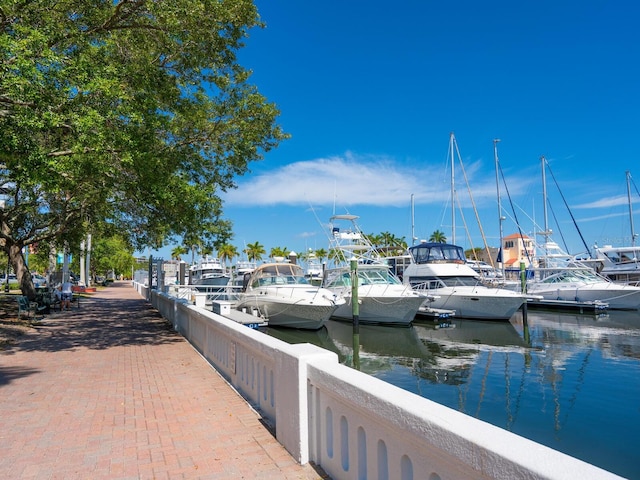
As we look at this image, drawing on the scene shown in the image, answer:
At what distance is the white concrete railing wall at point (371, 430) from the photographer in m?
2.09

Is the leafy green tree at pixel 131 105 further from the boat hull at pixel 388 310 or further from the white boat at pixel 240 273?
the white boat at pixel 240 273

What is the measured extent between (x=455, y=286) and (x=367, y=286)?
22.5 feet

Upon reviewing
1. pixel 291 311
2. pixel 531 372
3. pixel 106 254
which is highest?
pixel 106 254

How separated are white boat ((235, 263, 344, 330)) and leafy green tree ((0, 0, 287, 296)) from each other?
6.05m

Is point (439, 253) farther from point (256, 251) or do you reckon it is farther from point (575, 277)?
point (256, 251)

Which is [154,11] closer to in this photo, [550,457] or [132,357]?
[132,357]

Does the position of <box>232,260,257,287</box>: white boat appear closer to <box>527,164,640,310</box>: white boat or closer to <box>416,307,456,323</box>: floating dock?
<box>416,307,456,323</box>: floating dock

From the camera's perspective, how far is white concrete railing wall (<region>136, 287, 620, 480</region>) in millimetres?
2094

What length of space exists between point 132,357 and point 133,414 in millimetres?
4349

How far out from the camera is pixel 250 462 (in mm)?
4410

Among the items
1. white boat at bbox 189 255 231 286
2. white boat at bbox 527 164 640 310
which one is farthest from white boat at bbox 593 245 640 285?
white boat at bbox 189 255 231 286

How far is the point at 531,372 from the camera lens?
13.1 metres

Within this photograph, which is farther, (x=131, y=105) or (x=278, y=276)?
(x=278, y=276)

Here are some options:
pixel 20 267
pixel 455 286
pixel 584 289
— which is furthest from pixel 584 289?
pixel 20 267
